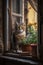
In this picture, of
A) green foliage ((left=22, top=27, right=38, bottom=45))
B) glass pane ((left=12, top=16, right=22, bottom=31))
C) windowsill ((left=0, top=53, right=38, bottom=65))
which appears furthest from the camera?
glass pane ((left=12, top=16, right=22, bottom=31))

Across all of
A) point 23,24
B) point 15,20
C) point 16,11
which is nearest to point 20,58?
point 23,24

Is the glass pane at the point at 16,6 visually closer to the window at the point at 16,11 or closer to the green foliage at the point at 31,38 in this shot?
the window at the point at 16,11

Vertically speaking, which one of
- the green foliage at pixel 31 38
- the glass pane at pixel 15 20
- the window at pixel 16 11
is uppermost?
the window at pixel 16 11

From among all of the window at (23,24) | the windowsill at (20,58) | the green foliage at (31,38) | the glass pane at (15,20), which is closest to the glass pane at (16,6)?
the window at (23,24)

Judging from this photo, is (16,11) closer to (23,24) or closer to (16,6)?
(16,6)

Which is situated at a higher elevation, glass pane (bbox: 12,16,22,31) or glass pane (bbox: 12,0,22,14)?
glass pane (bbox: 12,0,22,14)

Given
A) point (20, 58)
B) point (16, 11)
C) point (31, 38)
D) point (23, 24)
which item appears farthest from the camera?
point (16, 11)

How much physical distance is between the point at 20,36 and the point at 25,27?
0.22 metres

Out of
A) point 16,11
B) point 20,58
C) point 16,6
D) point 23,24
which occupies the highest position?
point 16,6

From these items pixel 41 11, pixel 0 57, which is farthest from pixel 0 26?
pixel 41 11

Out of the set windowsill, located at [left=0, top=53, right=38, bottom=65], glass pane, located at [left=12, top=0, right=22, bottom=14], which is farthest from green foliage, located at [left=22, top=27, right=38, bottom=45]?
glass pane, located at [left=12, top=0, right=22, bottom=14]

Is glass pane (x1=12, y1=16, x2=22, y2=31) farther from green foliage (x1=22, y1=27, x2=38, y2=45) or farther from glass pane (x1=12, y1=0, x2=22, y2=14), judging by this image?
green foliage (x1=22, y1=27, x2=38, y2=45)

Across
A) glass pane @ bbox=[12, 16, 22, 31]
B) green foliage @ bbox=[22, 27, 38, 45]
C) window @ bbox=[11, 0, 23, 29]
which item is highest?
window @ bbox=[11, 0, 23, 29]

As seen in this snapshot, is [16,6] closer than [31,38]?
No
